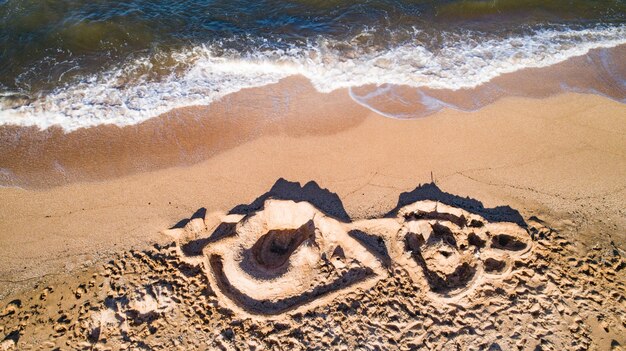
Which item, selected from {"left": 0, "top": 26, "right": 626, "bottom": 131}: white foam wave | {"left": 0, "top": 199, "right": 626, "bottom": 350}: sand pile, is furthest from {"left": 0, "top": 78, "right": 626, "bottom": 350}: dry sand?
{"left": 0, "top": 26, "right": 626, "bottom": 131}: white foam wave

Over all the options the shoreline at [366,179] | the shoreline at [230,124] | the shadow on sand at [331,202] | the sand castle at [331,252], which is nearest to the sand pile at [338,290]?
the sand castle at [331,252]

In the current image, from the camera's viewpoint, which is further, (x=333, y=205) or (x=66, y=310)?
(x=333, y=205)

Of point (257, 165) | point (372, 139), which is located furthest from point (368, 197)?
point (257, 165)

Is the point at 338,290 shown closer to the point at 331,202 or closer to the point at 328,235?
the point at 328,235

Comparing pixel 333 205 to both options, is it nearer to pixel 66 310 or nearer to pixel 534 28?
pixel 66 310

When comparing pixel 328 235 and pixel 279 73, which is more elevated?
pixel 279 73

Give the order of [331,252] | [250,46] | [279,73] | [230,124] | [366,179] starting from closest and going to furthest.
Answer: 1. [331,252]
2. [366,179]
3. [230,124]
4. [279,73]
5. [250,46]

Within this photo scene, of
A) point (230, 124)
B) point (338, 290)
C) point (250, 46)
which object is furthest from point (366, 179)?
point (250, 46)
